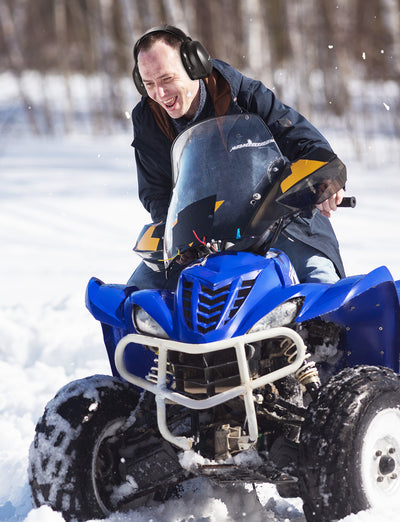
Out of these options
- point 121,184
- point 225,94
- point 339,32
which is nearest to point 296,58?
point 339,32

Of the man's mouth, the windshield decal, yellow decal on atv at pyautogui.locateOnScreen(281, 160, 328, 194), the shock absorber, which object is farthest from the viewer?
the man's mouth

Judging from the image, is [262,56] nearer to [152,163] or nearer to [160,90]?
[152,163]

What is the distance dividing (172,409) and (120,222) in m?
7.59

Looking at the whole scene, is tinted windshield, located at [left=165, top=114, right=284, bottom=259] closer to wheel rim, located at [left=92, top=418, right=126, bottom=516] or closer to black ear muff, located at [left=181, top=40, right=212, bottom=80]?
black ear muff, located at [left=181, top=40, right=212, bottom=80]

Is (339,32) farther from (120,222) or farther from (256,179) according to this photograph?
(256,179)

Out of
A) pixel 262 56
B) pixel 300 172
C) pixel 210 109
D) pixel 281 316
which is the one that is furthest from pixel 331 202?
pixel 262 56

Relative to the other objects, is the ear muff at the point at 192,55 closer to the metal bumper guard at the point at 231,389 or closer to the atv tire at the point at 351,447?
the metal bumper guard at the point at 231,389

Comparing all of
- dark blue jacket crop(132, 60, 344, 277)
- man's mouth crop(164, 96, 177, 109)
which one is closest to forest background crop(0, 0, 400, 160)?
dark blue jacket crop(132, 60, 344, 277)

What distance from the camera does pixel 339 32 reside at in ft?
61.1

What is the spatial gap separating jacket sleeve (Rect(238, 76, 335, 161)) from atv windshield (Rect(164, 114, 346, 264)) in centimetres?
22

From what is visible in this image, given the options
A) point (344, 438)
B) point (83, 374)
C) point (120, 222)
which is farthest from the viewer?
point (120, 222)

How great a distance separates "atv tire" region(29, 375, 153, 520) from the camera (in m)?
3.21

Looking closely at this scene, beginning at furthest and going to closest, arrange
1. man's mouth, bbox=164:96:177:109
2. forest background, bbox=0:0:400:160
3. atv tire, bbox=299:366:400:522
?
forest background, bbox=0:0:400:160, man's mouth, bbox=164:96:177:109, atv tire, bbox=299:366:400:522

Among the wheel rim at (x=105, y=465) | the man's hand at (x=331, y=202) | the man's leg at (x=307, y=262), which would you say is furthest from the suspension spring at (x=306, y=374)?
the wheel rim at (x=105, y=465)
